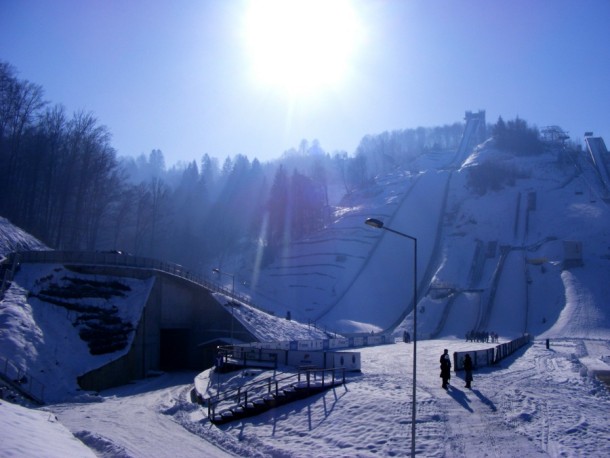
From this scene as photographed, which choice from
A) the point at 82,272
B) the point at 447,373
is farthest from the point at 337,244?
the point at 447,373

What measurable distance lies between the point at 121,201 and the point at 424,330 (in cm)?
4307

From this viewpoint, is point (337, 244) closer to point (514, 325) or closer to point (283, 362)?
point (514, 325)

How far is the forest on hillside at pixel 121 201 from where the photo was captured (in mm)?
57406

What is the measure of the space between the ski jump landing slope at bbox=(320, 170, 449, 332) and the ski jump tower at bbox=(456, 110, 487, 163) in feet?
149

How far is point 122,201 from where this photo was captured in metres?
77.8

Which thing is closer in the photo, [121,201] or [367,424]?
[367,424]

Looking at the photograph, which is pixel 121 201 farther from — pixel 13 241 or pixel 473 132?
pixel 473 132

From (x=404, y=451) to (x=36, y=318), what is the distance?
24.4 meters

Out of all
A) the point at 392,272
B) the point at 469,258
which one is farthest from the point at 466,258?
the point at 392,272

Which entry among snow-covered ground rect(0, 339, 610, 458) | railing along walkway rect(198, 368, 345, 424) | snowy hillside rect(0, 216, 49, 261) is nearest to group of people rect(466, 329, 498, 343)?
snow-covered ground rect(0, 339, 610, 458)

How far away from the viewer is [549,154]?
373 ft

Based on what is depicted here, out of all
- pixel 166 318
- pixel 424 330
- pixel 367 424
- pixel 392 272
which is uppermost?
pixel 392 272

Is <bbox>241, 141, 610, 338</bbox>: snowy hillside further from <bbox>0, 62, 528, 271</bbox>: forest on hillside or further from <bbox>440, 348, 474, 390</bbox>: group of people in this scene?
<bbox>440, 348, 474, 390</bbox>: group of people

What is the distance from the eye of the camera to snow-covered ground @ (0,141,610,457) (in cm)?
1645
